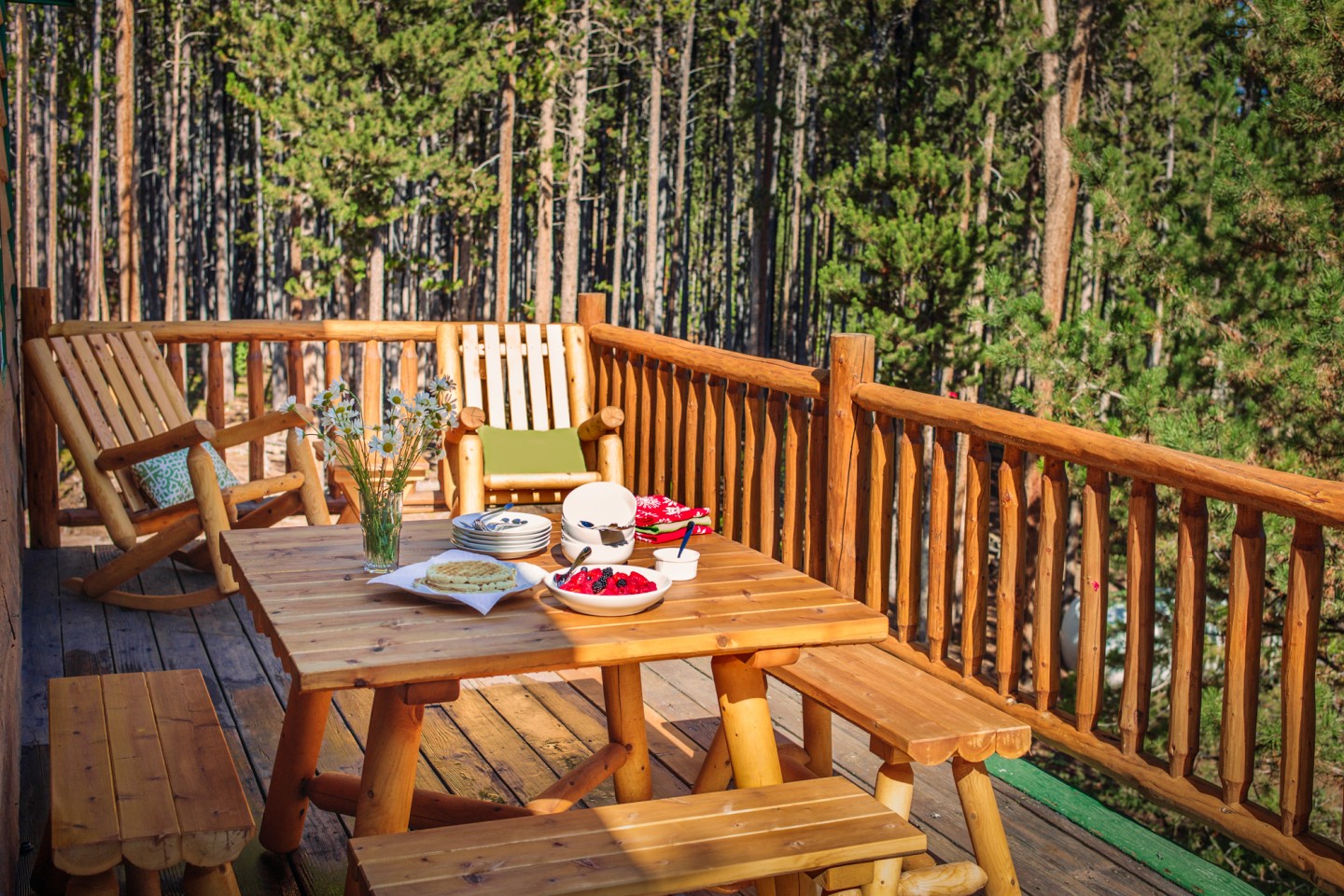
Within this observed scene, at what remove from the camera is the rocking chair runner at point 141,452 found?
4.21 m

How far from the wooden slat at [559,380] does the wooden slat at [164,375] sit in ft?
4.69

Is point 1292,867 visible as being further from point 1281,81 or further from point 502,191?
point 502,191

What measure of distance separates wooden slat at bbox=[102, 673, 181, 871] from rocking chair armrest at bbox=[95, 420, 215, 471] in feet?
5.57

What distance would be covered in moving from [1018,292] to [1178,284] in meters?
8.48

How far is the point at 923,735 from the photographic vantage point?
6.96 feet

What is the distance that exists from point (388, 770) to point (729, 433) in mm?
1989

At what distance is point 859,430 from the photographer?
3455 mm

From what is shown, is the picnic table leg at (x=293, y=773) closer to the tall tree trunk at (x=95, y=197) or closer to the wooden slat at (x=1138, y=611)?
the wooden slat at (x=1138, y=611)

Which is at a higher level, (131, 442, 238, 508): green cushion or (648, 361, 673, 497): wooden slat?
(648, 361, 673, 497): wooden slat

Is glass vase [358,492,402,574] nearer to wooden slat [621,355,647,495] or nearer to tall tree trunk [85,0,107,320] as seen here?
wooden slat [621,355,647,495]

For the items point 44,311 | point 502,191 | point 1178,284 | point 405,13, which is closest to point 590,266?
point 502,191

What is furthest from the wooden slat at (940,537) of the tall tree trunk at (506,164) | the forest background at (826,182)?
the tall tree trunk at (506,164)

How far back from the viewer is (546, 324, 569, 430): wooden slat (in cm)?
484

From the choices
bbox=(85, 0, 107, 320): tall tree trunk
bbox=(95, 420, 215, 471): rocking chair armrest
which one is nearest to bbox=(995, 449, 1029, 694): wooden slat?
bbox=(95, 420, 215, 471): rocking chair armrest
